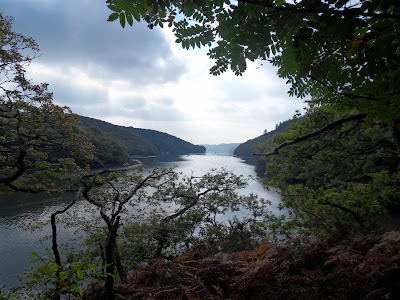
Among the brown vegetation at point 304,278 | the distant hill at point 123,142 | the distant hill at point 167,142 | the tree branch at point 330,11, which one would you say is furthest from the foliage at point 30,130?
the distant hill at point 167,142

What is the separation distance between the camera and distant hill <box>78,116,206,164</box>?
162ft

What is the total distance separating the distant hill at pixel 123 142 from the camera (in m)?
49.5

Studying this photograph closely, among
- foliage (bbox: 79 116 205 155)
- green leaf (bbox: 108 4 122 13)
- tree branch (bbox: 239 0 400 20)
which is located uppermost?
foliage (bbox: 79 116 205 155)

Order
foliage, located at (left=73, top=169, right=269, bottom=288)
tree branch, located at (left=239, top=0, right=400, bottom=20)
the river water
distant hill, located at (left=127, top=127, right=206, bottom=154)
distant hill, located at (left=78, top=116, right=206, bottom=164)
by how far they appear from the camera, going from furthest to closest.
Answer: distant hill, located at (left=127, top=127, right=206, bottom=154)
distant hill, located at (left=78, top=116, right=206, bottom=164)
the river water
foliage, located at (left=73, top=169, right=269, bottom=288)
tree branch, located at (left=239, top=0, right=400, bottom=20)

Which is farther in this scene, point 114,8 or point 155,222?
point 155,222

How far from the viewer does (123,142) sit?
10431cm

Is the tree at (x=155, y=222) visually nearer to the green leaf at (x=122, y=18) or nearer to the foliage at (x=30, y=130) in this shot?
the foliage at (x=30, y=130)

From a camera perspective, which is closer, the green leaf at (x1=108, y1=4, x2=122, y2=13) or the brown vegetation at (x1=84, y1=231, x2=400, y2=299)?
the green leaf at (x1=108, y1=4, x2=122, y2=13)

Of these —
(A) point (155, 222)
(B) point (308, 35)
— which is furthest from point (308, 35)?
(A) point (155, 222)

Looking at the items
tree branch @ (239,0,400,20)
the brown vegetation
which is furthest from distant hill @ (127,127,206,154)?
tree branch @ (239,0,400,20)

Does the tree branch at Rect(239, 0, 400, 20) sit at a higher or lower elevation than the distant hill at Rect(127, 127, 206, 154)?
lower

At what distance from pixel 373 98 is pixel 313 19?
0.88 meters

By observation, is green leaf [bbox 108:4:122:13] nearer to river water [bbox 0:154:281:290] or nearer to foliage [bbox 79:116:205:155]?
river water [bbox 0:154:281:290]

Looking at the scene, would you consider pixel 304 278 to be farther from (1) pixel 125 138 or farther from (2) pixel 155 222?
(1) pixel 125 138
